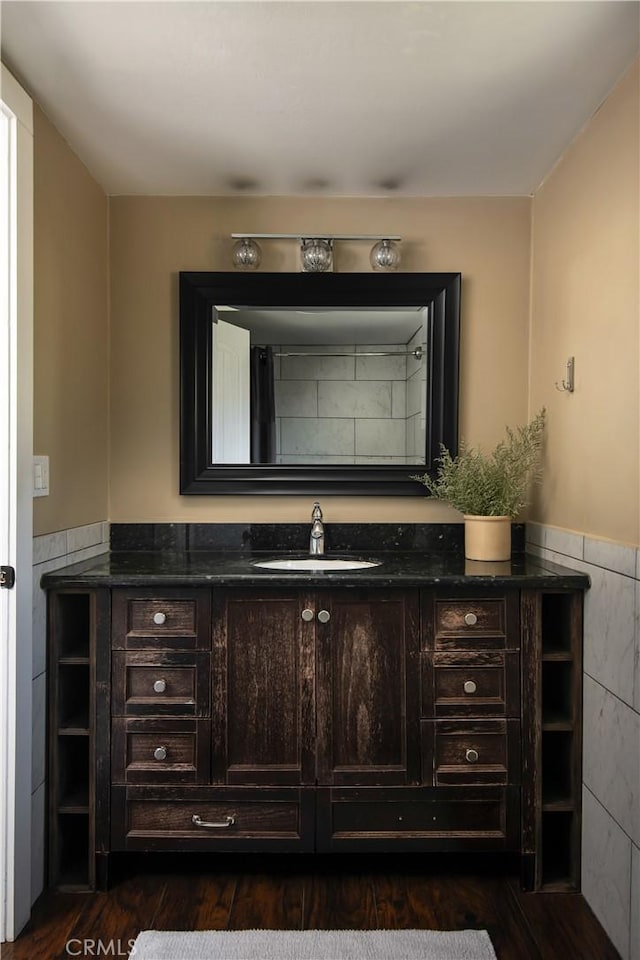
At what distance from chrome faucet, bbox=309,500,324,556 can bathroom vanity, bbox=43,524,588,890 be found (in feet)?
1.48

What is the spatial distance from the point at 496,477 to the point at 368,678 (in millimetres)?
812

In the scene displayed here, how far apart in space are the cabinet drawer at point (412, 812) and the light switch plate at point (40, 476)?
1207 millimetres

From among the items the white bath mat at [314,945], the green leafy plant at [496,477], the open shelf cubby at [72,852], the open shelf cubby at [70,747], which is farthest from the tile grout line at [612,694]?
the open shelf cubby at [72,852]

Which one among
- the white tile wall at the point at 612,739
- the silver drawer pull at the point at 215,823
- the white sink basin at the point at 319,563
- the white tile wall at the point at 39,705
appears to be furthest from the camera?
the white sink basin at the point at 319,563

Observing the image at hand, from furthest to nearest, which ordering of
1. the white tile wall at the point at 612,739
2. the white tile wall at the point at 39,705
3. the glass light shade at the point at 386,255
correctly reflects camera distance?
the glass light shade at the point at 386,255
the white tile wall at the point at 39,705
the white tile wall at the point at 612,739

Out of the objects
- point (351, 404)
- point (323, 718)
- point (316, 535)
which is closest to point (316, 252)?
point (351, 404)

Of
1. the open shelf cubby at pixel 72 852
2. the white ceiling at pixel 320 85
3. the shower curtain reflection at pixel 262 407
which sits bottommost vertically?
the open shelf cubby at pixel 72 852

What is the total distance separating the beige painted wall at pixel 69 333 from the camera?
2.06 meters

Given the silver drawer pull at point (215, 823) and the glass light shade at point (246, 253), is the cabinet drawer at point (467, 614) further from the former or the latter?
the glass light shade at point (246, 253)

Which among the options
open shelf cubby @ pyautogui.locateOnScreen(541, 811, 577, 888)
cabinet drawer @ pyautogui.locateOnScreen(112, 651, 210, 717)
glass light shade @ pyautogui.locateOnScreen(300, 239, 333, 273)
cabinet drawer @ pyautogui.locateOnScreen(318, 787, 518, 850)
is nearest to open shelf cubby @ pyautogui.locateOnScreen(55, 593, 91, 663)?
cabinet drawer @ pyautogui.locateOnScreen(112, 651, 210, 717)

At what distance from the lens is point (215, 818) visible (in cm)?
207

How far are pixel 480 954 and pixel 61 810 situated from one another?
Result: 122 cm

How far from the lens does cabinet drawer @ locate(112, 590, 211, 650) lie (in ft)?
6.79

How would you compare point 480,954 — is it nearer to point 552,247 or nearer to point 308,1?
point 552,247
